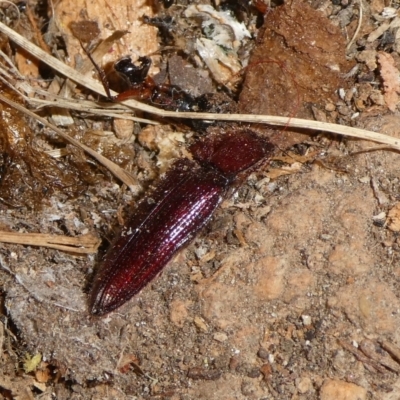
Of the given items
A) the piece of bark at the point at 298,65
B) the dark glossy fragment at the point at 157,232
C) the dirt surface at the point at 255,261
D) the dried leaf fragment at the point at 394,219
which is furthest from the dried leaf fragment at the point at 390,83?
the dark glossy fragment at the point at 157,232

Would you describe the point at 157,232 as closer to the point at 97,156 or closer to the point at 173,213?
the point at 173,213

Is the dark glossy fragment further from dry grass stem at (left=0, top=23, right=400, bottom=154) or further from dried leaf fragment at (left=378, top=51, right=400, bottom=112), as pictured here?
dried leaf fragment at (left=378, top=51, right=400, bottom=112)

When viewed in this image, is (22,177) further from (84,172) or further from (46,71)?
(46,71)

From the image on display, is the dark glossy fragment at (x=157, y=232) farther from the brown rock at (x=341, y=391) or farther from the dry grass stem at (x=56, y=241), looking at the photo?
the brown rock at (x=341, y=391)

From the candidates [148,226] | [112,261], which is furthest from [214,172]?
[112,261]

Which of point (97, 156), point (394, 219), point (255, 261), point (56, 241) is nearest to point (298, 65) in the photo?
point (394, 219)

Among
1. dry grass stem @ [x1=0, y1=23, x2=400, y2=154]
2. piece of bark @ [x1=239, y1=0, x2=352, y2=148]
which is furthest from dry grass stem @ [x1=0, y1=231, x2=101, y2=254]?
piece of bark @ [x1=239, y1=0, x2=352, y2=148]
